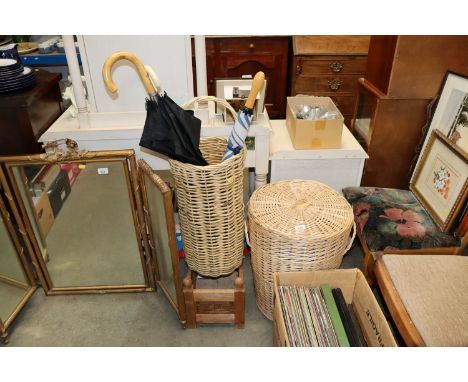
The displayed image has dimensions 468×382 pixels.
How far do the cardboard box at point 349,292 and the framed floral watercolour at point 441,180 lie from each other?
52 cm

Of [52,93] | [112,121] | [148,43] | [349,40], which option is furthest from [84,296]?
[349,40]

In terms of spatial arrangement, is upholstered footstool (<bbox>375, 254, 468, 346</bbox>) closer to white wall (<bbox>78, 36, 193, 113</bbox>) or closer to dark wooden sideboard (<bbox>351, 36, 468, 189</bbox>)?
dark wooden sideboard (<bbox>351, 36, 468, 189</bbox>)

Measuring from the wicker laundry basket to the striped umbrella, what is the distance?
0.30 metres

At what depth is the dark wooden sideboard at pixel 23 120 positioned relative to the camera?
1891 mm

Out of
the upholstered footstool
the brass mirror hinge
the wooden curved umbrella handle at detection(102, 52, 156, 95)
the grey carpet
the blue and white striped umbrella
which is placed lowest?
the grey carpet

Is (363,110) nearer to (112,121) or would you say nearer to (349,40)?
(349,40)

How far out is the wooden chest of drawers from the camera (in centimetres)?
323

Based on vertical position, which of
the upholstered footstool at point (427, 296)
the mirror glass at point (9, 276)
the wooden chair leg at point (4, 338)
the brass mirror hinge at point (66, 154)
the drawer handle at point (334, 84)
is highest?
the brass mirror hinge at point (66, 154)

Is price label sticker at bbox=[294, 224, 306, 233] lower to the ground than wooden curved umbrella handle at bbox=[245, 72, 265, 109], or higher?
lower

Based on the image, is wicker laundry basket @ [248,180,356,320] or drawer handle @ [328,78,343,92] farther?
drawer handle @ [328,78,343,92]

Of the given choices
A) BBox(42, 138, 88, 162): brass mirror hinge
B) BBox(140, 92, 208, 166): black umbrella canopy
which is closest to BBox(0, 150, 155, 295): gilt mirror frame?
BBox(42, 138, 88, 162): brass mirror hinge

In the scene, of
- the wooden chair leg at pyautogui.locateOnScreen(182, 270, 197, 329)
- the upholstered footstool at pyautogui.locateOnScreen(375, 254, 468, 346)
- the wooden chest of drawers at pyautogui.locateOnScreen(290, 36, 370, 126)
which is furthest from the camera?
the wooden chest of drawers at pyautogui.locateOnScreen(290, 36, 370, 126)

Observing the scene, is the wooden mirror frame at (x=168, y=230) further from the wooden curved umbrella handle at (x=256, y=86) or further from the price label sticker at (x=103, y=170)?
the wooden curved umbrella handle at (x=256, y=86)

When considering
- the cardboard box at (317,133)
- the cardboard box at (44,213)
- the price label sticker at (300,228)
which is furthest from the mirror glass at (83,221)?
the cardboard box at (317,133)
